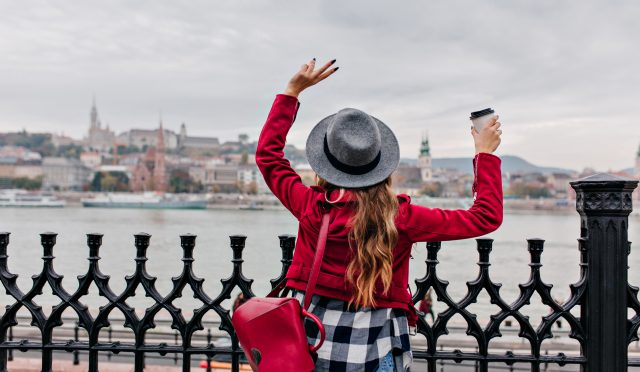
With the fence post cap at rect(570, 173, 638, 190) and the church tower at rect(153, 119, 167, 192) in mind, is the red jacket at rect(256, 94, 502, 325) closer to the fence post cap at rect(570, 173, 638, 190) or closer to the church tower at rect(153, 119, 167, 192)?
the fence post cap at rect(570, 173, 638, 190)

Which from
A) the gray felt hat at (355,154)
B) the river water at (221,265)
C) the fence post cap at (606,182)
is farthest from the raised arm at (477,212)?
the river water at (221,265)

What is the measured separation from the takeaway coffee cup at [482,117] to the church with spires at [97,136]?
605ft

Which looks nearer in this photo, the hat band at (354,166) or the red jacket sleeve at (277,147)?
the hat band at (354,166)

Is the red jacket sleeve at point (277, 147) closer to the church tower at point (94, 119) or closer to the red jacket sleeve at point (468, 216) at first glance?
the red jacket sleeve at point (468, 216)

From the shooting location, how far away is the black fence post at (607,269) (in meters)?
2.86

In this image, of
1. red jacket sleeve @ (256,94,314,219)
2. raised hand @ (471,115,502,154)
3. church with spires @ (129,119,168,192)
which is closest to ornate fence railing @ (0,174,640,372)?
red jacket sleeve @ (256,94,314,219)

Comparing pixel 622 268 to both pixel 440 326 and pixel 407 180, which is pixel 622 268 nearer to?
pixel 440 326

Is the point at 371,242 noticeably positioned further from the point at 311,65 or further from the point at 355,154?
the point at 311,65

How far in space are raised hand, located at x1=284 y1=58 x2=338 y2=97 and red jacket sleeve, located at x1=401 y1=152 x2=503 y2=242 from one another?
0.63 metres

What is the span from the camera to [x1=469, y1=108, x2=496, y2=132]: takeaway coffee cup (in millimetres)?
2199

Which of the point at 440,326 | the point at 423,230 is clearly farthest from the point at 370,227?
the point at 440,326

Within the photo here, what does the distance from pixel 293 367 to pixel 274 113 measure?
0.95 meters

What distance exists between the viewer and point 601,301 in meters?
2.87

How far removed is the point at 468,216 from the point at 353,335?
1.86 ft
